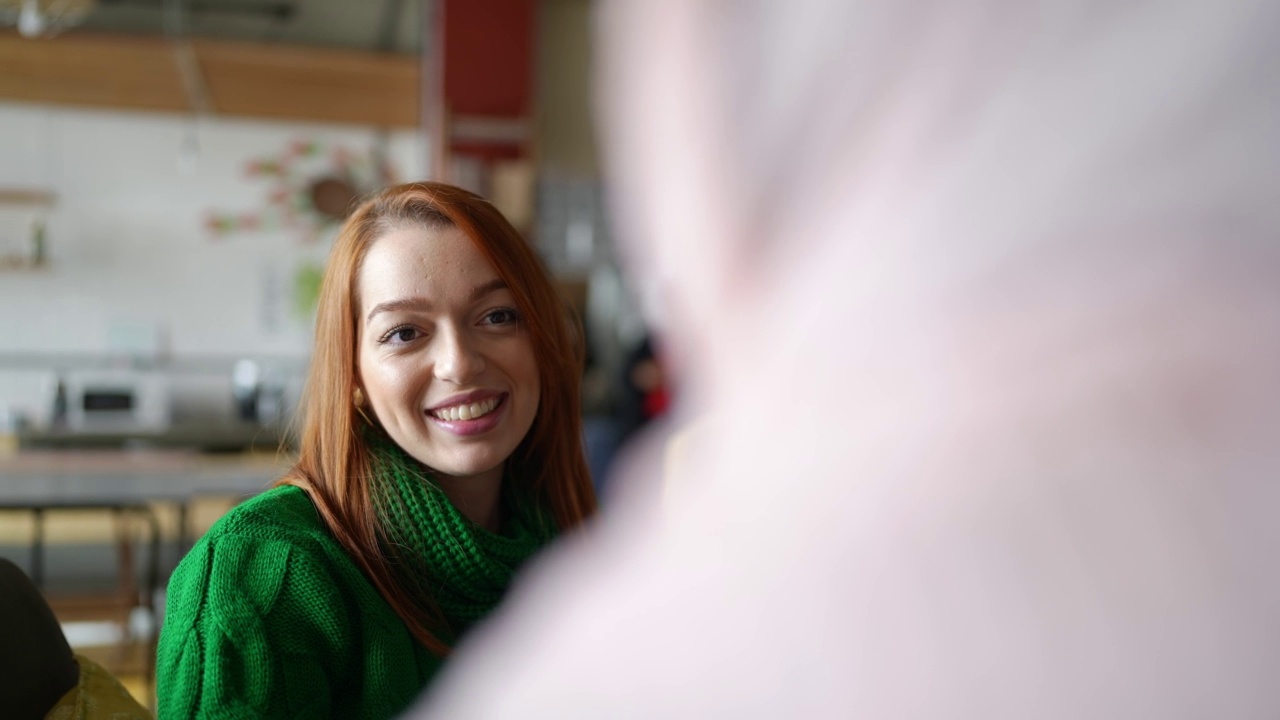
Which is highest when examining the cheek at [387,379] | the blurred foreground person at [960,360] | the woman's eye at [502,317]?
the blurred foreground person at [960,360]

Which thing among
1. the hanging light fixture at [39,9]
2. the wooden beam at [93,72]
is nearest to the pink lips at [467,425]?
the hanging light fixture at [39,9]

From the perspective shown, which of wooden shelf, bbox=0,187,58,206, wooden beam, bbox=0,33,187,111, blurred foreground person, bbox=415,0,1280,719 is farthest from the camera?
wooden shelf, bbox=0,187,58,206

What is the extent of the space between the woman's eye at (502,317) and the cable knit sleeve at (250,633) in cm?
29

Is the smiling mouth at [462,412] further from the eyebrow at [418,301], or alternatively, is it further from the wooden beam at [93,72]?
the wooden beam at [93,72]

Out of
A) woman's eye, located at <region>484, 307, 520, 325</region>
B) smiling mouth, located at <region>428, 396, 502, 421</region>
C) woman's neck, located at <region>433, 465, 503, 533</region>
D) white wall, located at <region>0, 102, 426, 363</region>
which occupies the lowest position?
white wall, located at <region>0, 102, 426, 363</region>

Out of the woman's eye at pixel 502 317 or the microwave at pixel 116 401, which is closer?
the woman's eye at pixel 502 317

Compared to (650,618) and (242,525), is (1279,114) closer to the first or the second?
(650,618)

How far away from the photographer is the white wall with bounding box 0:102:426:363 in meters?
6.13

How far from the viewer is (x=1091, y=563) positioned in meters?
0.20

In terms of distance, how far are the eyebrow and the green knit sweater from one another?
0.23 metres

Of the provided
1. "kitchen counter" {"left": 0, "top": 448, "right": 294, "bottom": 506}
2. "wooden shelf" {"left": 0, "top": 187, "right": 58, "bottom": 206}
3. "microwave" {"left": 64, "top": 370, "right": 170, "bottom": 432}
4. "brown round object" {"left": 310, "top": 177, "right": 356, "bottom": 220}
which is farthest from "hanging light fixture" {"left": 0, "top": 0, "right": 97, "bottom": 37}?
"brown round object" {"left": 310, "top": 177, "right": 356, "bottom": 220}

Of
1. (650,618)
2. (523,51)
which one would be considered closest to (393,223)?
(650,618)

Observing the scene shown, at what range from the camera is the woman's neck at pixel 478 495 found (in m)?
1.15

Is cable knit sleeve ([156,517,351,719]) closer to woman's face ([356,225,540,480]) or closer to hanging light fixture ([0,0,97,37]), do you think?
woman's face ([356,225,540,480])
